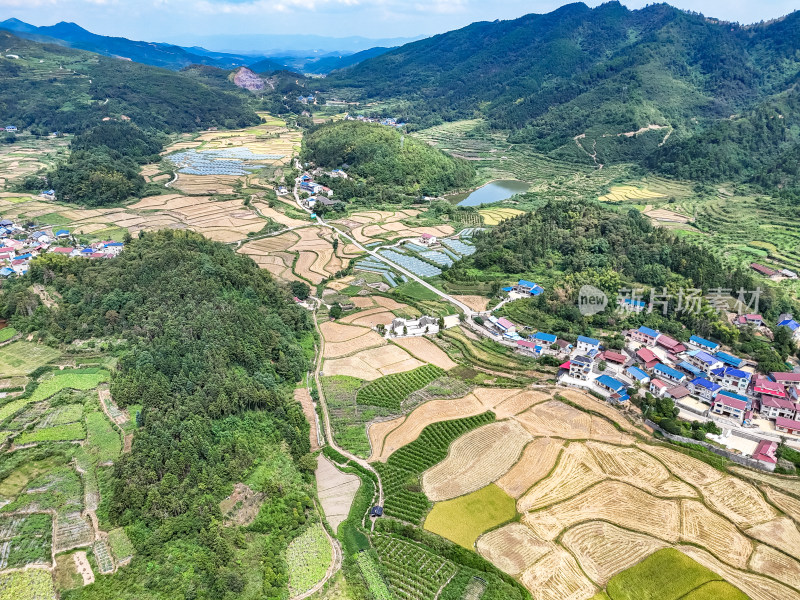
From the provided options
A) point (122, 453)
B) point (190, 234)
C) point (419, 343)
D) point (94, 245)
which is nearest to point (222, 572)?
point (122, 453)

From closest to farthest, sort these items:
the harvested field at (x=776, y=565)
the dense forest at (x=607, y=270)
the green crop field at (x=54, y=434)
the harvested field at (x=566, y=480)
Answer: the harvested field at (x=776, y=565) < the harvested field at (x=566, y=480) < the green crop field at (x=54, y=434) < the dense forest at (x=607, y=270)

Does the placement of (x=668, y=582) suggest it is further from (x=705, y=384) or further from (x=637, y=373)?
(x=637, y=373)

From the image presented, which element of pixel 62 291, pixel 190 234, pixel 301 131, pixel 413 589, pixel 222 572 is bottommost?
pixel 413 589

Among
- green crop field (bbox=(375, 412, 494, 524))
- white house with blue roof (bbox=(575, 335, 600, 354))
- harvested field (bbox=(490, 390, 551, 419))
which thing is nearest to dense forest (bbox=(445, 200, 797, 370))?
white house with blue roof (bbox=(575, 335, 600, 354))

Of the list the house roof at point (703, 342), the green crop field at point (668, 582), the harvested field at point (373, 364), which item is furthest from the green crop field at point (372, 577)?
the house roof at point (703, 342)

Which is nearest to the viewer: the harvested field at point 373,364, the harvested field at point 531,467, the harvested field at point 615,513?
the harvested field at point 615,513

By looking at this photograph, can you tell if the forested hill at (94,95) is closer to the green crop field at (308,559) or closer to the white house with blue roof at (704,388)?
the green crop field at (308,559)

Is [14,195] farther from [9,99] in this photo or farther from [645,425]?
[645,425]
